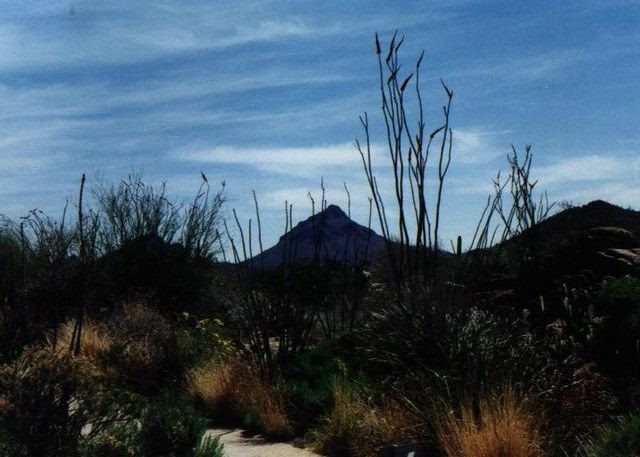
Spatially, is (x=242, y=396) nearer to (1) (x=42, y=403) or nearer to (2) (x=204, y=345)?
(2) (x=204, y=345)

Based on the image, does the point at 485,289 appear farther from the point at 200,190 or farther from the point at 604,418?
the point at 200,190

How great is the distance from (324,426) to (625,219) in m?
27.1

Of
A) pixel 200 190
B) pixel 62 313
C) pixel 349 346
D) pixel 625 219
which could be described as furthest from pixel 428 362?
pixel 625 219

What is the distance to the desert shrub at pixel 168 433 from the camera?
7414mm

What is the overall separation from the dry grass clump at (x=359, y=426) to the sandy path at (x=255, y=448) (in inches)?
10.0

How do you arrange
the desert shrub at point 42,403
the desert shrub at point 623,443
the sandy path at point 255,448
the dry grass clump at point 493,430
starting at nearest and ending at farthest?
the desert shrub at point 623,443 → the desert shrub at point 42,403 → the dry grass clump at point 493,430 → the sandy path at point 255,448

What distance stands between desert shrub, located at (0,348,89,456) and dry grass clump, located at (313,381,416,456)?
9.57 feet

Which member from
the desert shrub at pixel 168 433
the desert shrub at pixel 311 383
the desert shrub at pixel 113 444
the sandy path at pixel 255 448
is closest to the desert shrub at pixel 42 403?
the desert shrub at pixel 113 444

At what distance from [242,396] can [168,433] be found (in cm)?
384

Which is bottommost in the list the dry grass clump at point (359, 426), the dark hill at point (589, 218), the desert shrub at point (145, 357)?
the dry grass clump at point (359, 426)

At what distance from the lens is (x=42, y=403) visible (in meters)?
6.69

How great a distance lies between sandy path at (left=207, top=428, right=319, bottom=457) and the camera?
9.11m

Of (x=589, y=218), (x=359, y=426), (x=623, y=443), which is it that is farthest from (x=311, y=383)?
(x=589, y=218)

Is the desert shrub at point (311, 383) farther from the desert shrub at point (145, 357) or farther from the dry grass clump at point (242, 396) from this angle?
the desert shrub at point (145, 357)
